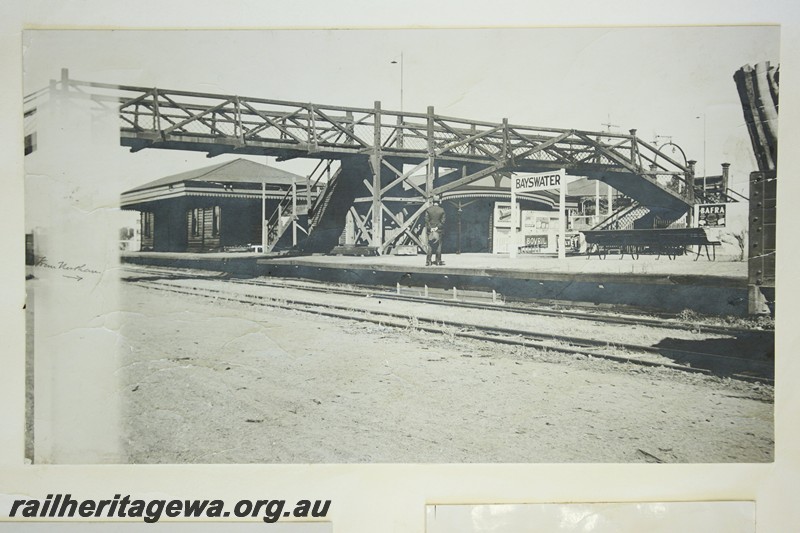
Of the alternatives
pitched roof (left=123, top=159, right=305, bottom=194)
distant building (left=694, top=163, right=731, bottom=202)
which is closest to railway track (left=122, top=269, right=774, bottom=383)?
pitched roof (left=123, top=159, right=305, bottom=194)

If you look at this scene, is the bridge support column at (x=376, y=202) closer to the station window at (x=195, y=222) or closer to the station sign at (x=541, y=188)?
the station sign at (x=541, y=188)

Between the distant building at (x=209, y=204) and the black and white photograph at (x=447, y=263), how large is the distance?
0.07 ft

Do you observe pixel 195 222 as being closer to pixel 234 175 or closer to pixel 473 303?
pixel 234 175

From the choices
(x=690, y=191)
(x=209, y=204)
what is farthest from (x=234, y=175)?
(x=690, y=191)

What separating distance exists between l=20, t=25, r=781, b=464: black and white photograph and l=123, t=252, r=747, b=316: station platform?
0.05 ft

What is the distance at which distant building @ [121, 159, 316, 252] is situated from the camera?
2.45m

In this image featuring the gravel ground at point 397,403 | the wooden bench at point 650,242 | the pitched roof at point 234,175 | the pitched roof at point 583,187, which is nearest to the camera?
the gravel ground at point 397,403

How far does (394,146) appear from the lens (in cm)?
267

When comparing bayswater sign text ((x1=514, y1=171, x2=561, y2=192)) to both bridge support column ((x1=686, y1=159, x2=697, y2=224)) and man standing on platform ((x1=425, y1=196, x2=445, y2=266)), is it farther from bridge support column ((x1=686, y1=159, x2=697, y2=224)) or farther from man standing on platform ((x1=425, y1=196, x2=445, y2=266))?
bridge support column ((x1=686, y1=159, x2=697, y2=224))

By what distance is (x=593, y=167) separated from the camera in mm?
2525

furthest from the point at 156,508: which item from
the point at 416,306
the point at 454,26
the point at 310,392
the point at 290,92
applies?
the point at 454,26

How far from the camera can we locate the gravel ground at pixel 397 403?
2229 mm

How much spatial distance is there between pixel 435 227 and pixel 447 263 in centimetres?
21
